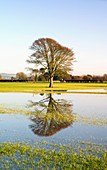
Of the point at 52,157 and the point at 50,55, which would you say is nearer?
the point at 52,157

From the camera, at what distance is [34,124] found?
17062mm

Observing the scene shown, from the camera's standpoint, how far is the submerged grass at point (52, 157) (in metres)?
8.96

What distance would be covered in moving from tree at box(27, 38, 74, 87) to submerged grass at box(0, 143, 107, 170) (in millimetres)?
54095

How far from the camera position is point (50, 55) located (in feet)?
215

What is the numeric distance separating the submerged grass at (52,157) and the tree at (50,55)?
177 feet

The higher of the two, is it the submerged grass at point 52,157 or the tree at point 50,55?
the tree at point 50,55

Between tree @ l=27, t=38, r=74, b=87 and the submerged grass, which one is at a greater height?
tree @ l=27, t=38, r=74, b=87

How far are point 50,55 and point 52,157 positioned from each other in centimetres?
5661

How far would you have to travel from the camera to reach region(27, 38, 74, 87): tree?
65125 mm

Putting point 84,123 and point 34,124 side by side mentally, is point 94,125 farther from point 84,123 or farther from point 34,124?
point 34,124

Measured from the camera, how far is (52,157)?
992 cm

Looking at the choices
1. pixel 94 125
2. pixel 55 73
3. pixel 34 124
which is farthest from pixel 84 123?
pixel 55 73

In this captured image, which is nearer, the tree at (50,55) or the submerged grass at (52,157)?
the submerged grass at (52,157)

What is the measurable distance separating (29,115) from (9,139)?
26.9 ft
